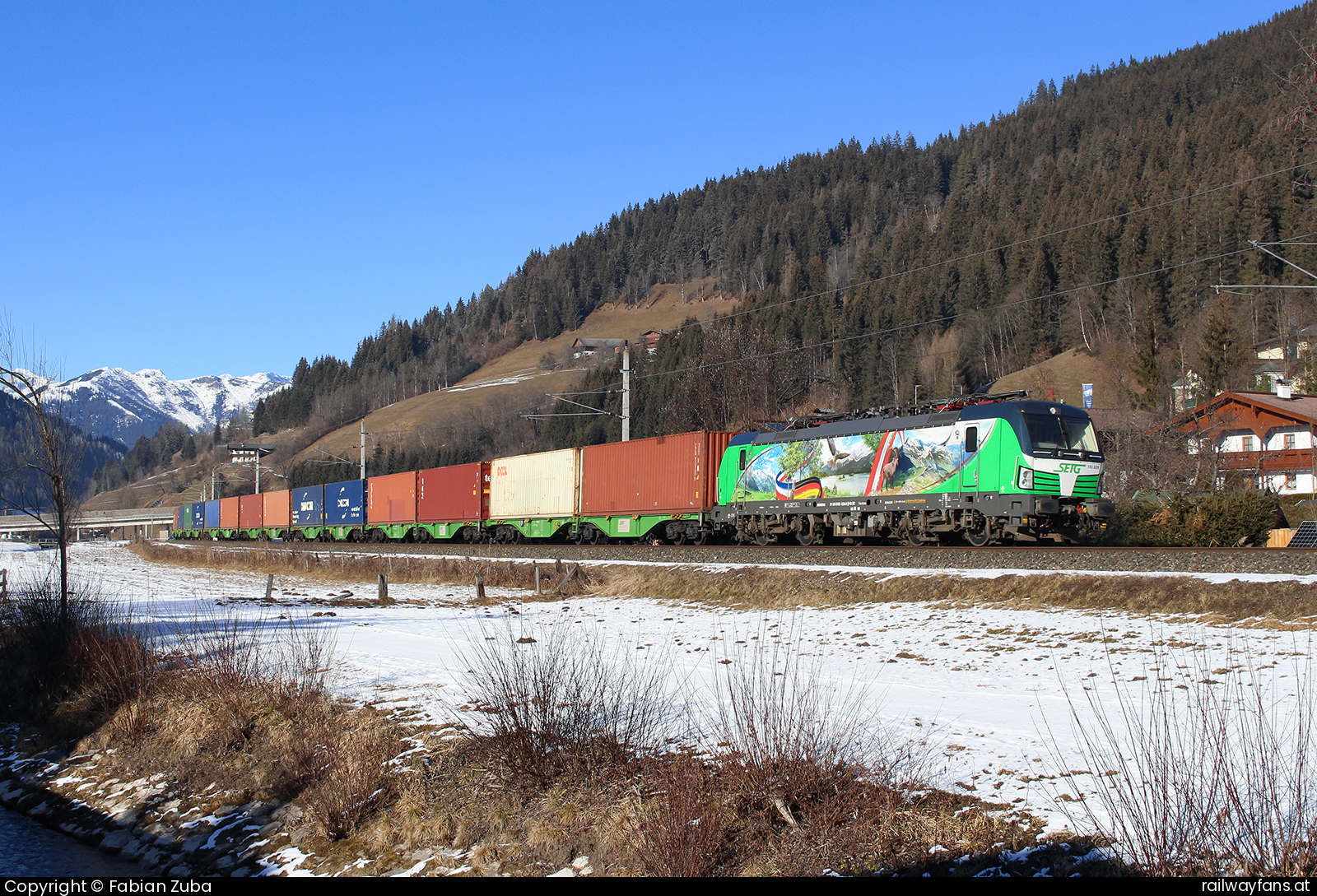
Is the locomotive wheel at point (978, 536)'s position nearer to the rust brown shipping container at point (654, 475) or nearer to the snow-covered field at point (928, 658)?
the snow-covered field at point (928, 658)

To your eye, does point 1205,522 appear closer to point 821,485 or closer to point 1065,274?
point 821,485

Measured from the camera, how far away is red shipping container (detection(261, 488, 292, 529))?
61.7m

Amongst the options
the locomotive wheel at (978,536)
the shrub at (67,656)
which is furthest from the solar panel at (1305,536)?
the shrub at (67,656)

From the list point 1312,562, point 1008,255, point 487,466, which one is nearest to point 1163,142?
point 1008,255

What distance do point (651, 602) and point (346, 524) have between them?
1440 inches

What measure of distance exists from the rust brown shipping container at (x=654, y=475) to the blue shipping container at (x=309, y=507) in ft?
92.1

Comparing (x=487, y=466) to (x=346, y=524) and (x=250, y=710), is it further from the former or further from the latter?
(x=250, y=710)

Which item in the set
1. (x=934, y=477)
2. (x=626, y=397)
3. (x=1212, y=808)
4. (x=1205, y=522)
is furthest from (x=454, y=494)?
(x=1212, y=808)

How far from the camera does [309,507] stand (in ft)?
192

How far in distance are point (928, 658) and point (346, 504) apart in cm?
4671

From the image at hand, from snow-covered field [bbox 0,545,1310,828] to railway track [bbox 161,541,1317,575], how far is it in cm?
107

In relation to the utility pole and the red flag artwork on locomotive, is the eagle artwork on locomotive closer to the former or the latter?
the red flag artwork on locomotive

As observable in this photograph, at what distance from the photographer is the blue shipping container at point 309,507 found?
56.9 metres

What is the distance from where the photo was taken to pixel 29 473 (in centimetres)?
1947
